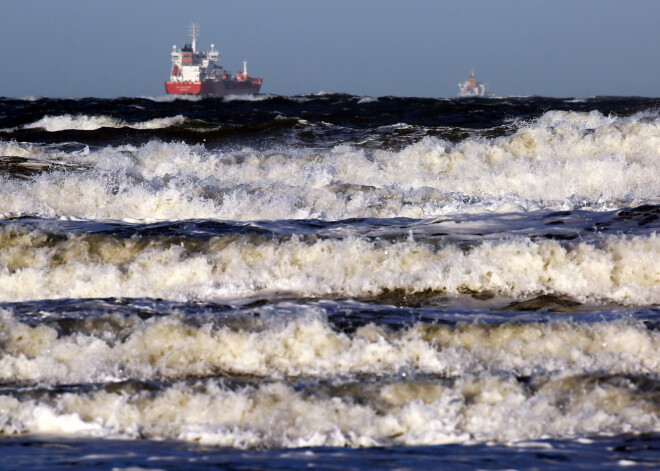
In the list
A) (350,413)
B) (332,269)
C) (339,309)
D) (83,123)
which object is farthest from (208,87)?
(350,413)

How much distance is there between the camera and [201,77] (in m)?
78.9

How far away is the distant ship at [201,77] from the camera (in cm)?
7806

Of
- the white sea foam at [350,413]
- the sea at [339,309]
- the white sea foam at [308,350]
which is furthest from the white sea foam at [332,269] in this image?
the white sea foam at [350,413]

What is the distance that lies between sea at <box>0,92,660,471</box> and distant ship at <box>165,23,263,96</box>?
6176 centimetres

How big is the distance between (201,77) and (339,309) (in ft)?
243

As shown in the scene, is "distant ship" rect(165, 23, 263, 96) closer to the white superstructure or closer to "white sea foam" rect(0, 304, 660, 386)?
the white superstructure

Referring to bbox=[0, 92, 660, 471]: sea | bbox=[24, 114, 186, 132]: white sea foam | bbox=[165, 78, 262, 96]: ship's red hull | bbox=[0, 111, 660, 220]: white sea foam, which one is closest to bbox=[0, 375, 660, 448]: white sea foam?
bbox=[0, 92, 660, 471]: sea

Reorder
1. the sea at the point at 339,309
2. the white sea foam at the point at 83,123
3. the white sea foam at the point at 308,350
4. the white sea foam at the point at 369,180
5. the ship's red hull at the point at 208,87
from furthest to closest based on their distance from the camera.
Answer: the ship's red hull at the point at 208,87
the white sea foam at the point at 83,123
the white sea foam at the point at 369,180
the white sea foam at the point at 308,350
the sea at the point at 339,309

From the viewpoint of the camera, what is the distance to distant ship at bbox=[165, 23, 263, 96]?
78062 mm

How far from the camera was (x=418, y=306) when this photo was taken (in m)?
7.75

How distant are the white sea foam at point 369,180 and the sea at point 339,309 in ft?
0.18

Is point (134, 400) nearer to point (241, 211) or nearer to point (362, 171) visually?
point (241, 211)

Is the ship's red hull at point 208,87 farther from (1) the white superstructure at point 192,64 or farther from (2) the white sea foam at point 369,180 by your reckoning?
(2) the white sea foam at point 369,180

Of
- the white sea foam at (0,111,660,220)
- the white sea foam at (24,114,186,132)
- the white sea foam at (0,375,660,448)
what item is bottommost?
the white sea foam at (0,375,660,448)
